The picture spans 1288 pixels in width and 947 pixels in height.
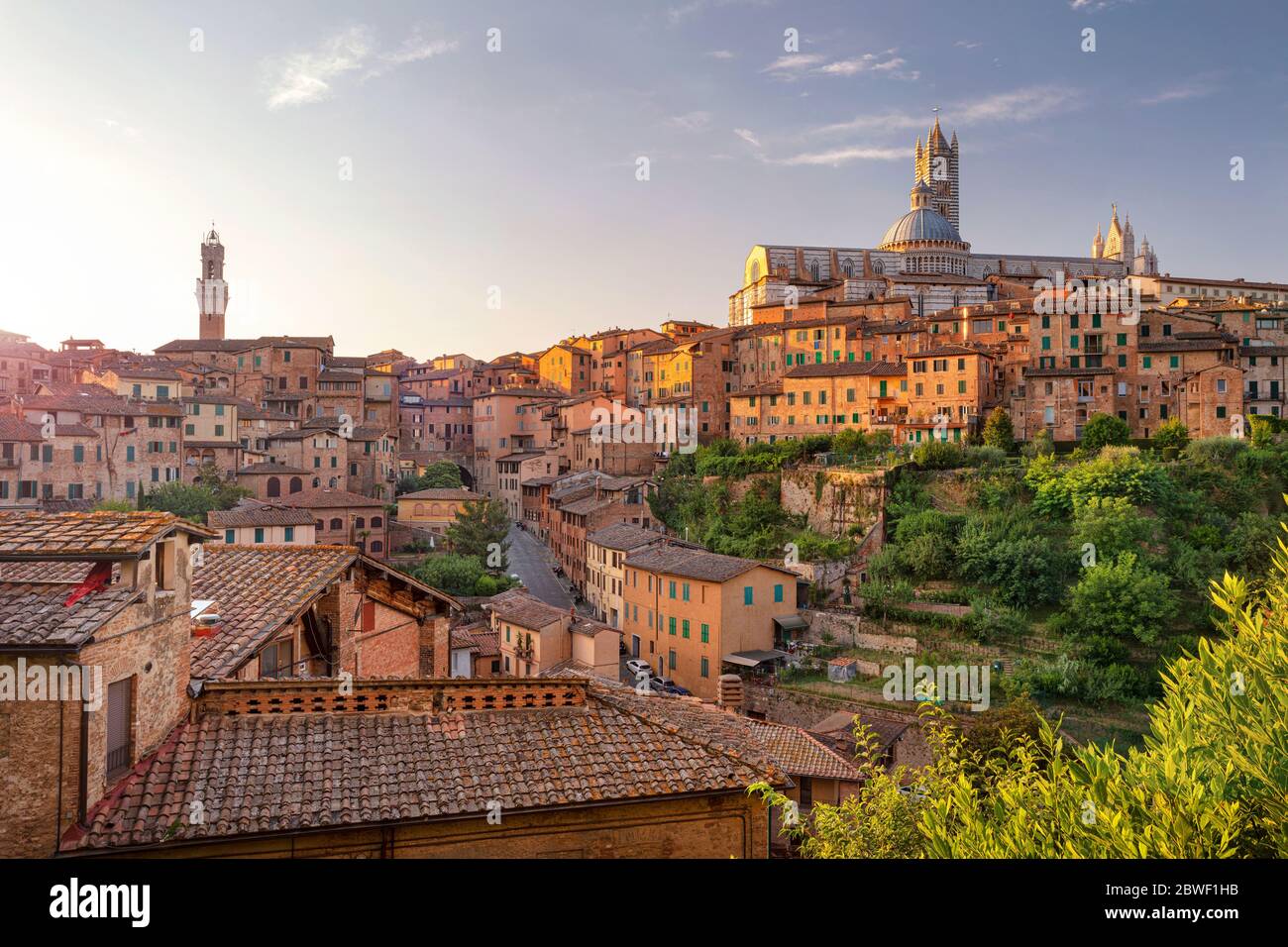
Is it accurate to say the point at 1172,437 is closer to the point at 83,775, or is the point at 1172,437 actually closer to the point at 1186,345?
the point at 1186,345

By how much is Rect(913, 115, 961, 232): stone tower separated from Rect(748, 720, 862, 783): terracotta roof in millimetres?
74155

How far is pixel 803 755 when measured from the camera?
63.9 feet

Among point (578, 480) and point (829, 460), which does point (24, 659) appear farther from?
point (578, 480)

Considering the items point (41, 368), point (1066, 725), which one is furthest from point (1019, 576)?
point (41, 368)

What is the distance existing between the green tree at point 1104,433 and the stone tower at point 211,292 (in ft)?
220

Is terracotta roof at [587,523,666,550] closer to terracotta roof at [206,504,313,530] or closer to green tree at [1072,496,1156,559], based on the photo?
terracotta roof at [206,504,313,530]

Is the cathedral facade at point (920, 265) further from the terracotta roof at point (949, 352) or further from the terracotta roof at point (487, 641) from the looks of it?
the terracotta roof at point (487, 641)

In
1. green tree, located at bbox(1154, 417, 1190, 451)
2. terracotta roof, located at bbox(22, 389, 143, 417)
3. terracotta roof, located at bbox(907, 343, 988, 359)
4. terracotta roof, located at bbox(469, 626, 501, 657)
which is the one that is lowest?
terracotta roof, located at bbox(469, 626, 501, 657)

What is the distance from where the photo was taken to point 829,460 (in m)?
43.0

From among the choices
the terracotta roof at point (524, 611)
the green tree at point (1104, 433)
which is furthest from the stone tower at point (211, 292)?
the green tree at point (1104, 433)

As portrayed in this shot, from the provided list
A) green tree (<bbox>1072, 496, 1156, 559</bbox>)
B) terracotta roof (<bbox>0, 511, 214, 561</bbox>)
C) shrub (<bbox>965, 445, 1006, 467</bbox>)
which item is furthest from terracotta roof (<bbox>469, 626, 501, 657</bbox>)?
shrub (<bbox>965, 445, 1006, 467</bbox>)

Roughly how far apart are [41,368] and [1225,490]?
221 feet

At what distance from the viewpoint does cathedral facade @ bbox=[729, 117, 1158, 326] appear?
67250 millimetres
